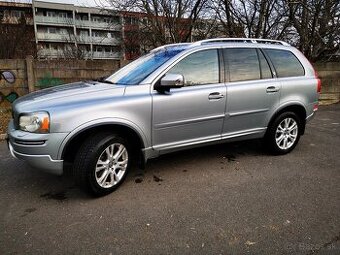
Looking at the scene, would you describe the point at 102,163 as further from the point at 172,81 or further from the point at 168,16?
the point at 168,16

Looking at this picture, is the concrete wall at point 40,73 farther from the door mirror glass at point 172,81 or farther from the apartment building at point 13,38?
the apartment building at point 13,38

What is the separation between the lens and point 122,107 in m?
3.44

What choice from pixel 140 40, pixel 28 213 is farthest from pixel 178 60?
pixel 140 40

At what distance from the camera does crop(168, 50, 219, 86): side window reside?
391 centimetres

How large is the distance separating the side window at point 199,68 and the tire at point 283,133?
131cm

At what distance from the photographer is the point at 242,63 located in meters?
4.39

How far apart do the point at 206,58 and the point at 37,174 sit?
2.81 m

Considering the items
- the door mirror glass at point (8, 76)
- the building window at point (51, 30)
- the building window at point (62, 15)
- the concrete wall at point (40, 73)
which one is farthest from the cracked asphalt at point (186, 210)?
the building window at point (62, 15)

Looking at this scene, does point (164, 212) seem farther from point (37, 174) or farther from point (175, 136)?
point (37, 174)

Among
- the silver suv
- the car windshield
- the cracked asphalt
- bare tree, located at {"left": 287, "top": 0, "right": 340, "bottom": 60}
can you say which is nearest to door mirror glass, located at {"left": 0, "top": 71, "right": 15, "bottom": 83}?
the cracked asphalt

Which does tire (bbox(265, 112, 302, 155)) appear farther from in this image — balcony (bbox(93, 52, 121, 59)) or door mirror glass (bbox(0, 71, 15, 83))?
balcony (bbox(93, 52, 121, 59))

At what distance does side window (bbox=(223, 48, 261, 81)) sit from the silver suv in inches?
0.6

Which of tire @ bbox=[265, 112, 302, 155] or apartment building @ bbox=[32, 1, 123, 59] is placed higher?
apartment building @ bbox=[32, 1, 123, 59]

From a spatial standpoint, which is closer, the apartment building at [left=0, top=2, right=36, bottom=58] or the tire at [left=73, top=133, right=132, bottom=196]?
the tire at [left=73, top=133, right=132, bottom=196]
